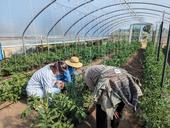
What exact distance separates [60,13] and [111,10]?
146 inches

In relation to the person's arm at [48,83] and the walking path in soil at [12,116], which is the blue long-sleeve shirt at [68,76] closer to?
the person's arm at [48,83]

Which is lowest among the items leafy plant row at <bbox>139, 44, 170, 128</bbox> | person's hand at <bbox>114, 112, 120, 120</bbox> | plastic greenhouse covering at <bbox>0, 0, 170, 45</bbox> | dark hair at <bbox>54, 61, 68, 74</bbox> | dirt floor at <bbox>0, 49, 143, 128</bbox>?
dirt floor at <bbox>0, 49, 143, 128</bbox>

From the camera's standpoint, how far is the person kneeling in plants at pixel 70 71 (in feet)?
15.7

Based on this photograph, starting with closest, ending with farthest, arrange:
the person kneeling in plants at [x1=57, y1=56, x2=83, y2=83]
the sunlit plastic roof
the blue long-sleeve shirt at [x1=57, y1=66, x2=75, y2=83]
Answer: the person kneeling in plants at [x1=57, y1=56, x2=83, y2=83] < the blue long-sleeve shirt at [x1=57, y1=66, x2=75, y2=83] < the sunlit plastic roof

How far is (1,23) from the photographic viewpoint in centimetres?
852

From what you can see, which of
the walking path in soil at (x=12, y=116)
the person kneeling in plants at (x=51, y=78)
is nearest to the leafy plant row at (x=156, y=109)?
the person kneeling in plants at (x=51, y=78)

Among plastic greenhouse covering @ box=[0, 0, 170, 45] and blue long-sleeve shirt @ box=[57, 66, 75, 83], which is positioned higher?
plastic greenhouse covering @ box=[0, 0, 170, 45]

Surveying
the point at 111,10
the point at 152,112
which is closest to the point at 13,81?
the point at 152,112

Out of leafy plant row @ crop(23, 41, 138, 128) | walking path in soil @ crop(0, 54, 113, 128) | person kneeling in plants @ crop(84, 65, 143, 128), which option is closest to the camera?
leafy plant row @ crop(23, 41, 138, 128)

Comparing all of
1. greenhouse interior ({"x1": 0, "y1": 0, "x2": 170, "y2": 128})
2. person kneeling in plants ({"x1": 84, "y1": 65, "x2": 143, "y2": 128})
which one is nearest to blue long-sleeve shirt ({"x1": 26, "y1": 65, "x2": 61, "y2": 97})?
greenhouse interior ({"x1": 0, "y1": 0, "x2": 170, "y2": 128})

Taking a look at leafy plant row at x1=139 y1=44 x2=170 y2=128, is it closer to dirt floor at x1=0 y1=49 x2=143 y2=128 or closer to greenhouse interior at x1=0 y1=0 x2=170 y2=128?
greenhouse interior at x1=0 y1=0 x2=170 y2=128

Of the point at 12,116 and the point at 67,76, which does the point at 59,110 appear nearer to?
the point at 67,76

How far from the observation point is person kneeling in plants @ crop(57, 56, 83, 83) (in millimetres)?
4788

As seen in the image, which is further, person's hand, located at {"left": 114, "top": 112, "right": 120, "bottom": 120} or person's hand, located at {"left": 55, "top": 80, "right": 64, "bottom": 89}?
person's hand, located at {"left": 55, "top": 80, "right": 64, "bottom": 89}
